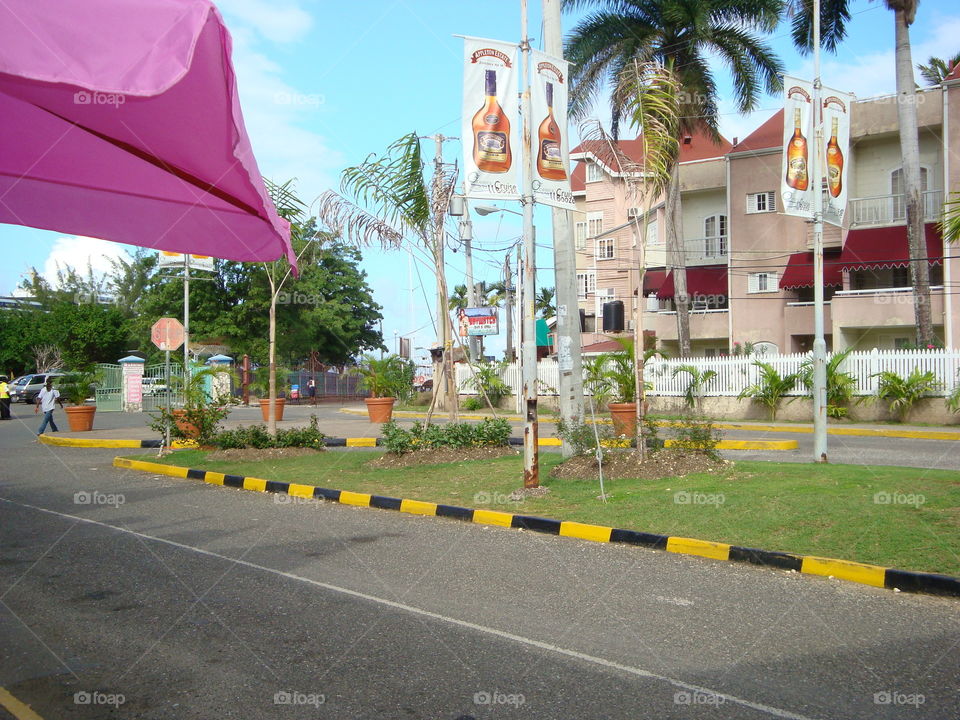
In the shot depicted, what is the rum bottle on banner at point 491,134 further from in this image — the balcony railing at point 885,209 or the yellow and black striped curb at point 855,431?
the balcony railing at point 885,209

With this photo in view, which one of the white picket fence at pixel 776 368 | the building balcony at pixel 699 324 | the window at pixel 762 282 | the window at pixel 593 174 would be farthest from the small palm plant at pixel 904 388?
the window at pixel 593 174

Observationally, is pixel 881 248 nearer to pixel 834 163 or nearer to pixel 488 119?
pixel 834 163

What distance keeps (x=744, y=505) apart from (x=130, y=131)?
794 centimetres

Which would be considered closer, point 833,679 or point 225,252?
point 225,252

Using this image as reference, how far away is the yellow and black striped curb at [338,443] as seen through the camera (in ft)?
57.6

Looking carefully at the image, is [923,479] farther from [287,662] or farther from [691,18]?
[691,18]

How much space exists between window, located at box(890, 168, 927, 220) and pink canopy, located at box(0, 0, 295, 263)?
30.2 m

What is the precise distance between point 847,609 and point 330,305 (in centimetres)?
5061

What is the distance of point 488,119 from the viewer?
416 inches

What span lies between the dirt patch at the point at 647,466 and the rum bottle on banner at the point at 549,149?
13.4ft

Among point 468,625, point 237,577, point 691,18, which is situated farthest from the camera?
point 691,18

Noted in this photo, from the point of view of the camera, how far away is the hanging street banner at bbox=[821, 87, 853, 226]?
536 inches

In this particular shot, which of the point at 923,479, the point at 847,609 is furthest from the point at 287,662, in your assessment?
the point at 923,479

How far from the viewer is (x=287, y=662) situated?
5.14 meters
